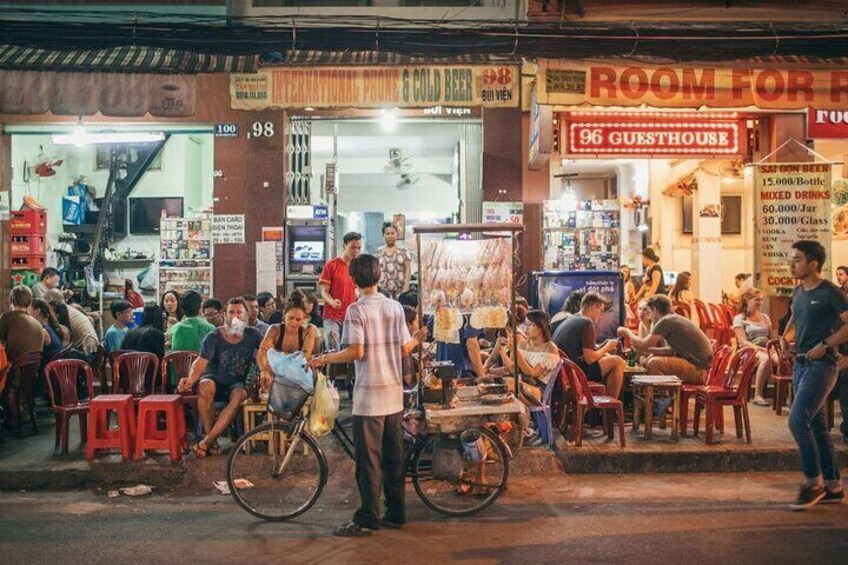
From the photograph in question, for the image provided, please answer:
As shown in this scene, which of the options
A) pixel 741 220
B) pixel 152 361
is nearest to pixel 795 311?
pixel 152 361

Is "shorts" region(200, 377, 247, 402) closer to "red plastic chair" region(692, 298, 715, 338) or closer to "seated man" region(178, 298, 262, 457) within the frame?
"seated man" region(178, 298, 262, 457)

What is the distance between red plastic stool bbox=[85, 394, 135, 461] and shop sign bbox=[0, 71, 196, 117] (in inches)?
196

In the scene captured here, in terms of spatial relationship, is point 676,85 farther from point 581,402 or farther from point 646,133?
point 581,402

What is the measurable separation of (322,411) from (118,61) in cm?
736

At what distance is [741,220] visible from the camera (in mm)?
17953

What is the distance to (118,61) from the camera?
468 inches

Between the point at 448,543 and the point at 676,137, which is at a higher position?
the point at 676,137

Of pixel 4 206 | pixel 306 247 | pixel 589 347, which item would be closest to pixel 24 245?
pixel 4 206

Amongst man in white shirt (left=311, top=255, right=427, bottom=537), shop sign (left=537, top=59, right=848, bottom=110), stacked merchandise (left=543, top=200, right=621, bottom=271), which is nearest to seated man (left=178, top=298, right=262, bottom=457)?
man in white shirt (left=311, top=255, right=427, bottom=537)

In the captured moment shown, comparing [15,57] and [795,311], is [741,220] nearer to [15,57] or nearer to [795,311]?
[795,311]

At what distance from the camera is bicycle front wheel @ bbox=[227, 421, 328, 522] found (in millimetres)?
6793

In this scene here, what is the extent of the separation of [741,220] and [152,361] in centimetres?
1308

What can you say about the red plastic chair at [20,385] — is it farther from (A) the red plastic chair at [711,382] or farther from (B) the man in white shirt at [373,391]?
(A) the red plastic chair at [711,382]

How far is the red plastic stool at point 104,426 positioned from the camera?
830cm
